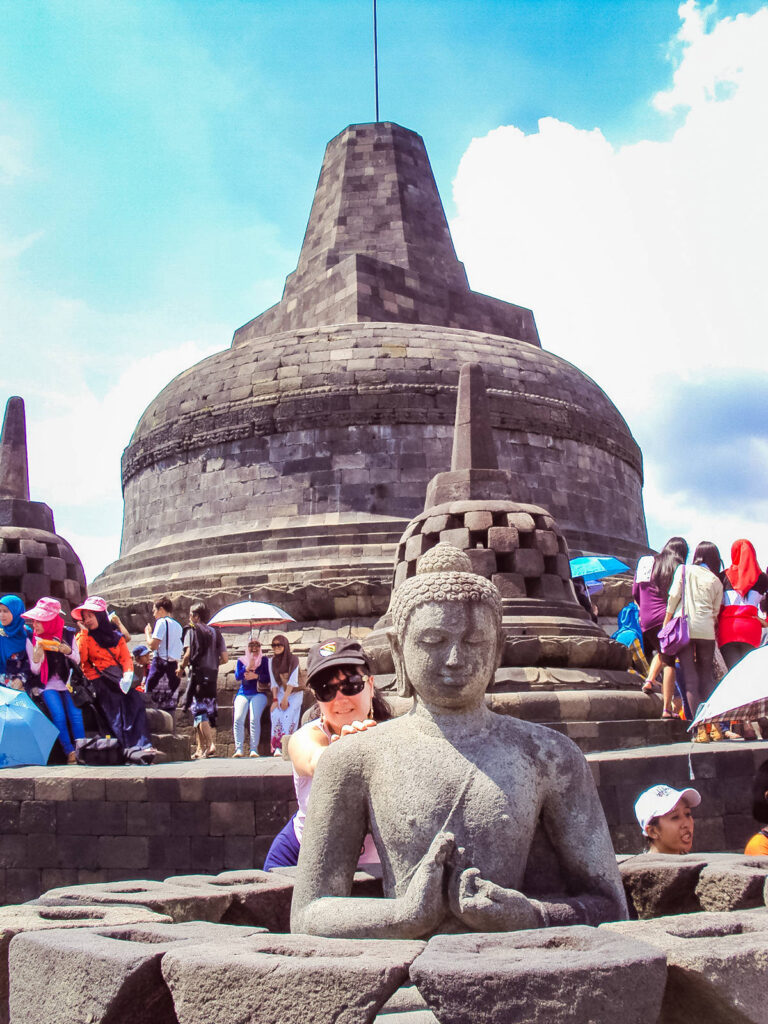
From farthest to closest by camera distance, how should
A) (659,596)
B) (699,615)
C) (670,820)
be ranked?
1. (659,596)
2. (699,615)
3. (670,820)

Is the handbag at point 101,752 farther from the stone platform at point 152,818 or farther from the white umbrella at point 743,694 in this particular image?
the white umbrella at point 743,694

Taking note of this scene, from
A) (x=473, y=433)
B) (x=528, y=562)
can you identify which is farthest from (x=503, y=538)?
(x=473, y=433)

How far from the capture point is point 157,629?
10.6 m

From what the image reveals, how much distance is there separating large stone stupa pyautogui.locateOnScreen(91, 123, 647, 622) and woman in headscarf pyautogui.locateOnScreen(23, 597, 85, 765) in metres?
5.92

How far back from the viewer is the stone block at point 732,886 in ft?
9.98

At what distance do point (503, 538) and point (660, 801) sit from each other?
5695 mm

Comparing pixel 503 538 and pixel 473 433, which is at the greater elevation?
pixel 473 433

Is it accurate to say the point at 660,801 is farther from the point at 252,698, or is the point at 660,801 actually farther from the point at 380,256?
the point at 380,256

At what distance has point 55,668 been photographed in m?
8.47

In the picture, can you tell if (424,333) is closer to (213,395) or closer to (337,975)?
(213,395)

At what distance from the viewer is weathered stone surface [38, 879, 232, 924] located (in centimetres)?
306

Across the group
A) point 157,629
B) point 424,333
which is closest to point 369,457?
point 424,333

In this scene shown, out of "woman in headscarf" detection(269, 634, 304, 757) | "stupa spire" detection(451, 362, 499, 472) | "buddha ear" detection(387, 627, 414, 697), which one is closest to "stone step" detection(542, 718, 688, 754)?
"woman in headscarf" detection(269, 634, 304, 757)

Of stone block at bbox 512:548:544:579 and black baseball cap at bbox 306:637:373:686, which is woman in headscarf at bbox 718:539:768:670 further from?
black baseball cap at bbox 306:637:373:686
